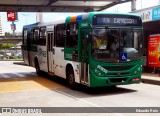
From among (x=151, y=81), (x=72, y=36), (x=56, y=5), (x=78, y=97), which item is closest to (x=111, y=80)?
(x=78, y=97)

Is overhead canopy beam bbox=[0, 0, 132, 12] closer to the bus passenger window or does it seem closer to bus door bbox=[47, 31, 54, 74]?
bus door bbox=[47, 31, 54, 74]

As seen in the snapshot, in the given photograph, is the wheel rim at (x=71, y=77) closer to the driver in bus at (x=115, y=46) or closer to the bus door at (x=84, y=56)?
the bus door at (x=84, y=56)

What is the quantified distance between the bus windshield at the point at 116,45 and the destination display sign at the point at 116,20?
24 cm

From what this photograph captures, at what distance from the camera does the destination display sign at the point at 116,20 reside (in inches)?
461

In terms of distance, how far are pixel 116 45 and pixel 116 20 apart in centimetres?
97

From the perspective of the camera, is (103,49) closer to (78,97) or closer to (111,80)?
(111,80)

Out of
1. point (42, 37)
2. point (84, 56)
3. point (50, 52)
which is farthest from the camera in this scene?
point (42, 37)

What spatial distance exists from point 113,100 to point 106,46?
2.17 metres

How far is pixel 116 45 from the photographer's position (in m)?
11.8

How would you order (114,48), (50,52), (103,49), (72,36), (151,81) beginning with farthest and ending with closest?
(50,52) → (151,81) → (72,36) → (114,48) → (103,49)

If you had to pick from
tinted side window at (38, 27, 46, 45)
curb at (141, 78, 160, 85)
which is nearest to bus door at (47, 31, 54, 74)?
tinted side window at (38, 27, 46, 45)

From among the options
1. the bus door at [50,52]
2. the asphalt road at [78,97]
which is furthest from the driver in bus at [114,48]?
the bus door at [50,52]

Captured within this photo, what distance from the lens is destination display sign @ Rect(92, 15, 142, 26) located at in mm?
11719

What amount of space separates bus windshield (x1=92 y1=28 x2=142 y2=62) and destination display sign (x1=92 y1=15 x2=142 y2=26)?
24cm
